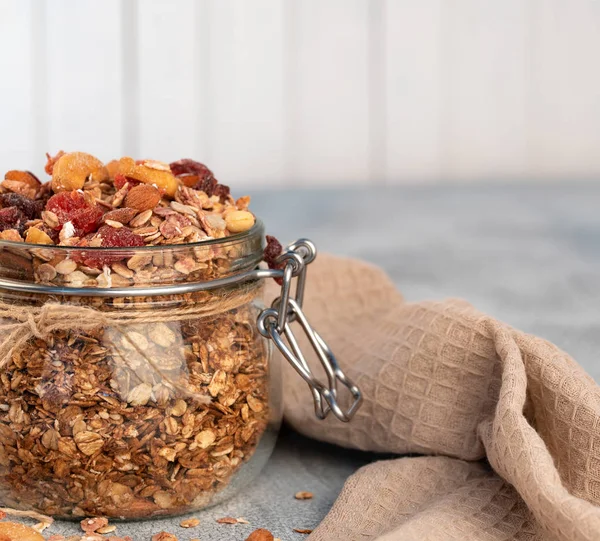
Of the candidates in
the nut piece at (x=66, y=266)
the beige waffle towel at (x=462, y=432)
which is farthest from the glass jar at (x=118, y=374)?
the beige waffle towel at (x=462, y=432)

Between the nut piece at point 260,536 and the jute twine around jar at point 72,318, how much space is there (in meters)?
0.10

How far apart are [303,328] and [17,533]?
0.89 ft

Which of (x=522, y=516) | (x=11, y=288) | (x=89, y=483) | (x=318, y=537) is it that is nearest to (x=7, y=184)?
(x=11, y=288)

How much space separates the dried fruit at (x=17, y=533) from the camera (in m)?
0.62

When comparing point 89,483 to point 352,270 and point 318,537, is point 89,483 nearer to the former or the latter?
point 318,537

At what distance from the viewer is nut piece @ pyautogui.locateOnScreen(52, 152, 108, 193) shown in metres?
0.71

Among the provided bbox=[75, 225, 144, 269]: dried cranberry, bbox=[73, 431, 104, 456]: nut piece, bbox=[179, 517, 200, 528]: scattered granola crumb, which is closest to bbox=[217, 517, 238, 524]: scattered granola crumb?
bbox=[179, 517, 200, 528]: scattered granola crumb

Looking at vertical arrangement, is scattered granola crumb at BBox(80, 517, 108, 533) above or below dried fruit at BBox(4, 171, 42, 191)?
below

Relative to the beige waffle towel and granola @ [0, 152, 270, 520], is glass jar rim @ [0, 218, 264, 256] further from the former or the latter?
the beige waffle towel

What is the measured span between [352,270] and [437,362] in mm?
260

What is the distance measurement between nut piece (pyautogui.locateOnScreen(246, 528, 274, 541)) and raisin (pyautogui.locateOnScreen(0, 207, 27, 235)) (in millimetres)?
284

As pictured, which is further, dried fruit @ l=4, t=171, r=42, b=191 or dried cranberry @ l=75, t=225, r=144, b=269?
dried fruit @ l=4, t=171, r=42, b=191

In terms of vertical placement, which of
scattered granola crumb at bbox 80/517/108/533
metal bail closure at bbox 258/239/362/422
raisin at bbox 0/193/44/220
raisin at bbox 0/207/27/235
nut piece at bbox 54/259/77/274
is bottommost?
scattered granola crumb at bbox 80/517/108/533

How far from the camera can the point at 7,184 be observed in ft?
2.40
